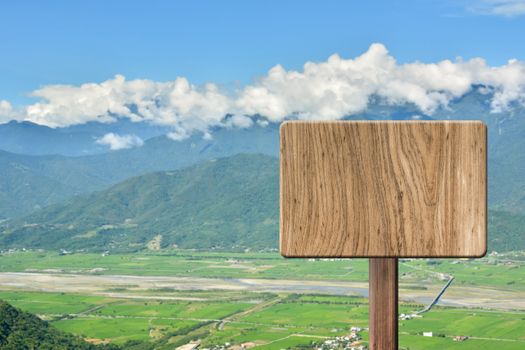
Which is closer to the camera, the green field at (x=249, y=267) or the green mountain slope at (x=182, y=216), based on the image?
the green field at (x=249, y=267)

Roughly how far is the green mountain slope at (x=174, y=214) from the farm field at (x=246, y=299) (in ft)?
61.6

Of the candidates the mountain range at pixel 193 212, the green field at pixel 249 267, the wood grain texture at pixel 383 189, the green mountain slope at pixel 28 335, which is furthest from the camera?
the mountain range at pixel 193 212

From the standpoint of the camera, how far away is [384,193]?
4.09 ft

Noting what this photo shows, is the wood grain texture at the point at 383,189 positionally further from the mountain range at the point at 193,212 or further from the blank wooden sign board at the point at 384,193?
the mountain range at the point at 193,212

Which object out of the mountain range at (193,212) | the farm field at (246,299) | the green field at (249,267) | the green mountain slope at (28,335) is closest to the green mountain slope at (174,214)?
the mountain range at (193,212)

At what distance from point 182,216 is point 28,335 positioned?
109817 millimetres

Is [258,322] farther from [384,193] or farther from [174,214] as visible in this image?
[174,214]

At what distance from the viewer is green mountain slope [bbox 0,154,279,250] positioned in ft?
413

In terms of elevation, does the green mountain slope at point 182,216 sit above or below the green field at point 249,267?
above

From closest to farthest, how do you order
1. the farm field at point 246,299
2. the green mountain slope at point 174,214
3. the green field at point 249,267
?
the farm field at point 246,299 → the green field at point 249,267 → the green mountain slope at point 174,214

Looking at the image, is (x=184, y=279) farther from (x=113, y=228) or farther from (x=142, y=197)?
(x=142, y=197)

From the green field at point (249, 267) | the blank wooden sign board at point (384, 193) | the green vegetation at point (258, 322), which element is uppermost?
Answer: the blank wooden sign board at point (384, 193)

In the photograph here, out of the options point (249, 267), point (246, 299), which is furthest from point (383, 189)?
point (249, 267)

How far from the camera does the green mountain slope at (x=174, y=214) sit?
126 metres
